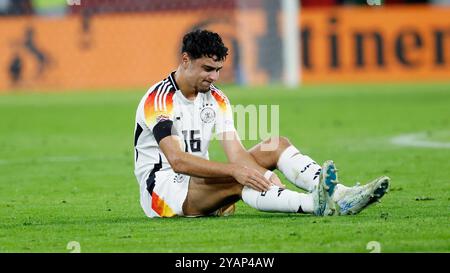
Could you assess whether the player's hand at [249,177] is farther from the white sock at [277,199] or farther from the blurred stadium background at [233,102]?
the blurred stadium background at [233,102]

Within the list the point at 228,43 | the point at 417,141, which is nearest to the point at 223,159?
the point at 417,141

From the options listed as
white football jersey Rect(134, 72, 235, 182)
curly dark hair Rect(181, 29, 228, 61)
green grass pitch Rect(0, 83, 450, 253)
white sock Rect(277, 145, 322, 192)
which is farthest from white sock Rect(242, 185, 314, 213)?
curly dark hair Rect(181, 29, 228, 61)

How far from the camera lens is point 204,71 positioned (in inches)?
355

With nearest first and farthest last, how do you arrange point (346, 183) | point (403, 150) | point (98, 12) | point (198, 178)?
point (198, 178)
point (346, 183)
point (403, 150)
point (98, 12)

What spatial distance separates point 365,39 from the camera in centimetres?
2998

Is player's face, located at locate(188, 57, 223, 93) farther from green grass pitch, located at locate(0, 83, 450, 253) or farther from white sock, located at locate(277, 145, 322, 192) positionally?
green grass pitch, located at locate(0, 83, 450, 253)

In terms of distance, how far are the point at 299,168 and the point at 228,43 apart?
20073mm

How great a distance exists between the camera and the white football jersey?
360 inches

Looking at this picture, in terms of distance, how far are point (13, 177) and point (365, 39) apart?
1789cm

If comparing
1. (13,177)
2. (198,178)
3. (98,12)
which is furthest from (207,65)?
(98,12)

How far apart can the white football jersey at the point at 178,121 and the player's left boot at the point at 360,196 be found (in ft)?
3.68

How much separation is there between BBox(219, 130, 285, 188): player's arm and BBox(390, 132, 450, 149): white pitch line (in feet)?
22.3

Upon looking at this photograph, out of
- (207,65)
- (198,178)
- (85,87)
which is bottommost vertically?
(85,87)

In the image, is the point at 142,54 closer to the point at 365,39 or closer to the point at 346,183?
the point at 365,39
